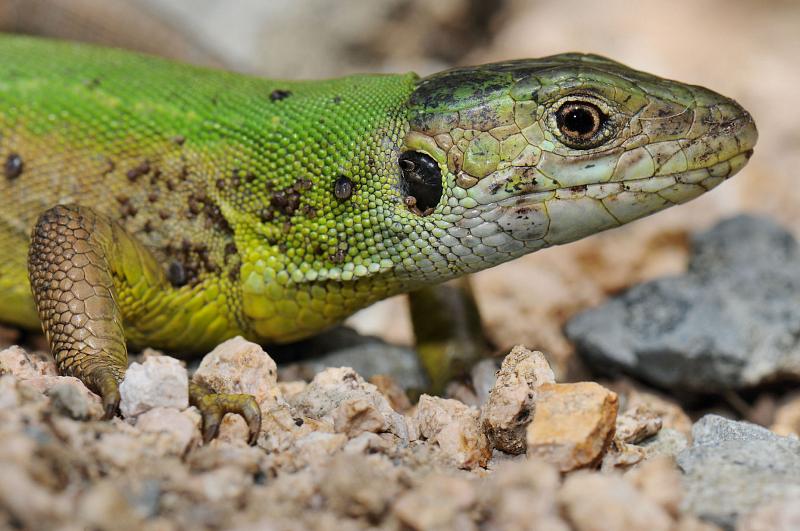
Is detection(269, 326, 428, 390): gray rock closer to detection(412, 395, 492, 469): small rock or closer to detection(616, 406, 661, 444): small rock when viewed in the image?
detection(412, 395, 492, 469): small rock

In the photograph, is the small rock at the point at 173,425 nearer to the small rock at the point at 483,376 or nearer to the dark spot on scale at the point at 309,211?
the dark spot on scale at the point at 309,211

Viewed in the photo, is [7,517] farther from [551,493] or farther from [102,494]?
[551,493]

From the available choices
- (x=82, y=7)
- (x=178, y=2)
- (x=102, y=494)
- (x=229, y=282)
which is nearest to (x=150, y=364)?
(x=102, y=494)

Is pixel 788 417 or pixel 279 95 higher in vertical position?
pixel 279 95

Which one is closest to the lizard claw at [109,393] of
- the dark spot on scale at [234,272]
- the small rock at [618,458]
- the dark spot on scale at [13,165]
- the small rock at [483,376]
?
the dark spot on scale at [234,272]

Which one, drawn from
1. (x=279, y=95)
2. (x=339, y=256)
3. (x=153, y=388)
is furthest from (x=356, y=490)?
(x=279, y=95)

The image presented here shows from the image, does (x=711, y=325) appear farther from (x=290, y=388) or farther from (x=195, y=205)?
(x=195, y=205)

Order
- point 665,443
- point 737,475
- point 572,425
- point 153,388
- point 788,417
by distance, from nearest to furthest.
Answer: point 737,475 < point 572,425 < point 153,388 < point 665,443 < point 788,417
